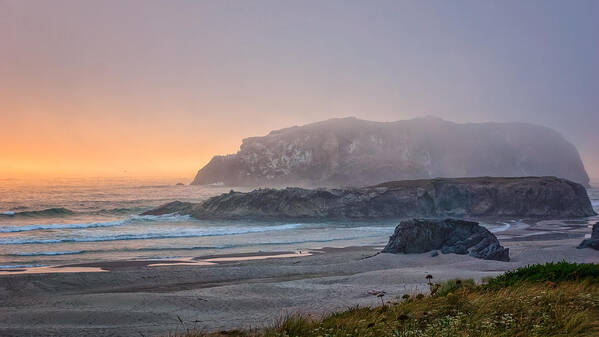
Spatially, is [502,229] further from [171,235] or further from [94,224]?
[94,224]

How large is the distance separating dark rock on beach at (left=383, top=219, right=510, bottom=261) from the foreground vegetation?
16050mm

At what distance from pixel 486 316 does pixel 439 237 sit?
68.1ft

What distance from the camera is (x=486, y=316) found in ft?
23.1

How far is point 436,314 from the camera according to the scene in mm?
7820

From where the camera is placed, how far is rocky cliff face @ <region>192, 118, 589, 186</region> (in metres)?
128

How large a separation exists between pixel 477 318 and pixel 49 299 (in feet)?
50.2

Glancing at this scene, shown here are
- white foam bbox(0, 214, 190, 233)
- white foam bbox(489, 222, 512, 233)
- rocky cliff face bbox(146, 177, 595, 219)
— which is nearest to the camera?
white foam bbox(0, 214, 190, 233)

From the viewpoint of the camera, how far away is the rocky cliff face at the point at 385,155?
127688 mm

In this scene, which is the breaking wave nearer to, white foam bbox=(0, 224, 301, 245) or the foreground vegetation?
white foam bbox=(0, 224, 301, 245)

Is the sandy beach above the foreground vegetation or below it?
below

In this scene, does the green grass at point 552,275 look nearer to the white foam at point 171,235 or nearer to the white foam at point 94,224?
the white foam at point 171,235

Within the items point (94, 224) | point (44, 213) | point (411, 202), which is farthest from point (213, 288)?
point (44, 213)

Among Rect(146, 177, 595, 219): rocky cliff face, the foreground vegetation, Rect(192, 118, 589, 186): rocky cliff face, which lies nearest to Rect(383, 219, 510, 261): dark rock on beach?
the foreground vegetation

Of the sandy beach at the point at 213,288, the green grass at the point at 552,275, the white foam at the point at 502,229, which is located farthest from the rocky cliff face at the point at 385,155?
the green grass at the point at 552,275
